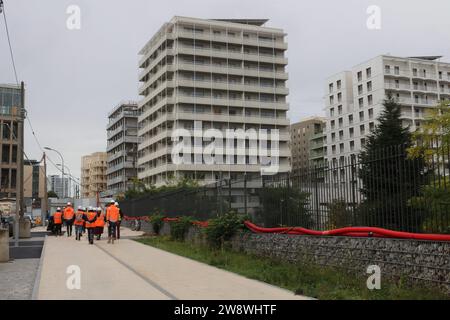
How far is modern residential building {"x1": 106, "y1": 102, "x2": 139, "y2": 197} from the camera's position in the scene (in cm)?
11231

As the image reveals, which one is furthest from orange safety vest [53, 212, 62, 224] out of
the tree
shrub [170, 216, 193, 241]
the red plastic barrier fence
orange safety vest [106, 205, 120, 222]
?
the tree

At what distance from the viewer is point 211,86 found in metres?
85.5

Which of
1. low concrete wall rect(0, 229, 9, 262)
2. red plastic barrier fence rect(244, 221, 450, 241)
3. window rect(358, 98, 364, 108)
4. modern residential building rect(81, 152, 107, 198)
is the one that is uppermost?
window rect(358, 98, 364, 108)

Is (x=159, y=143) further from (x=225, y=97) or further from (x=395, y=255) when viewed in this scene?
(x=395, y=255)

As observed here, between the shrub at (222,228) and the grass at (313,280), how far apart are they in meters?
1.11

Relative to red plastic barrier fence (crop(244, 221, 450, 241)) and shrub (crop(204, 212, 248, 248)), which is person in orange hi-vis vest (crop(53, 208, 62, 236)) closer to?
shrub (crop(204, 212, 248, 248))

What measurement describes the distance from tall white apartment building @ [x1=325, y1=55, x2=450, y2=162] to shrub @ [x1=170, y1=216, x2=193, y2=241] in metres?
73.9

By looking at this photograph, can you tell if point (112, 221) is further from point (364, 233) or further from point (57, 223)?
point (364, 233)

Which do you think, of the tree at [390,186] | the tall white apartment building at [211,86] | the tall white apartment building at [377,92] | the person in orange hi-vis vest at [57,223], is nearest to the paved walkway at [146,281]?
the tree at [390,186]

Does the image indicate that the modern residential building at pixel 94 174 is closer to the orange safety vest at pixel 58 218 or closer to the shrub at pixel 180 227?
the orange safety vest at pixel 58 218

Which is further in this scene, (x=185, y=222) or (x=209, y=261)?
(x=185, y=222)

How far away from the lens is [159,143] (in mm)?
87188
